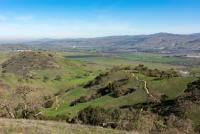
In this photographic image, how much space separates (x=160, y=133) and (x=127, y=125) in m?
3.97

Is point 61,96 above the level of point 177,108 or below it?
below

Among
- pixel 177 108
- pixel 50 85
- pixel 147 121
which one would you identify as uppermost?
pixel 147 121

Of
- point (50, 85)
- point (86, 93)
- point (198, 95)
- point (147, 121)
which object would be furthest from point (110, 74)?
point (147, 121)

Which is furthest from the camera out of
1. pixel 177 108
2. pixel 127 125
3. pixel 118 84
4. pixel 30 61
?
pixel 30 61

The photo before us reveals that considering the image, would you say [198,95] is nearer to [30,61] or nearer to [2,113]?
[2,113]

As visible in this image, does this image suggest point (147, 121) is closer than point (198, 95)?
Yes

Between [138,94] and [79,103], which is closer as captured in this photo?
[138,94]

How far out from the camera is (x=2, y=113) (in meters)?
36.8

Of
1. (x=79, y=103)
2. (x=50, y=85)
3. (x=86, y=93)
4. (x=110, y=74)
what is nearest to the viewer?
(x=79, y=103)

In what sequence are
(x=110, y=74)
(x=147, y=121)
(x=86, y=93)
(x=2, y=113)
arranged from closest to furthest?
(x=147, y=121), (x=2, y=113), (x=86, y=93), (x=110, y=74)

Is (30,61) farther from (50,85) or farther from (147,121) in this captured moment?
(147,121)

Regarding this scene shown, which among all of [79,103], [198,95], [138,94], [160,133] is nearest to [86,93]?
[79,103]

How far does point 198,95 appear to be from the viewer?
142 feet

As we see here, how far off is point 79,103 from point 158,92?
16448 mm
